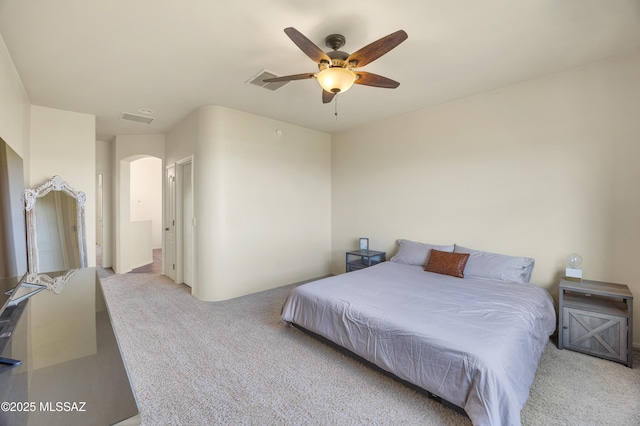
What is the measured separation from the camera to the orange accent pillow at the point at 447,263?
334 centimetres

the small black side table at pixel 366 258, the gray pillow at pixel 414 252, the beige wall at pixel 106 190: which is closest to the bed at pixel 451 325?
the gray pillow at pixel 414 252

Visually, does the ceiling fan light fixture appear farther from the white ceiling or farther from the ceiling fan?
the white ceiling

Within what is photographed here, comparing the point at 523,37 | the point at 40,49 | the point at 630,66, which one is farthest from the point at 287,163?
the point at 630,66

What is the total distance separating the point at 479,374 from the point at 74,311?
88.2 inches

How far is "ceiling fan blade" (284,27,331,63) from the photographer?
1.79 m

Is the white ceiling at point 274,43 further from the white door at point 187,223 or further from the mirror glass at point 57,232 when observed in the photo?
the white door at point 187,223

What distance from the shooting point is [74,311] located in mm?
1475

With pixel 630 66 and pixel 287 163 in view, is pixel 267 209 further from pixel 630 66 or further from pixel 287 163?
pixel 630 66

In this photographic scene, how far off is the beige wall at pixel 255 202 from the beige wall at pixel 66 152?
122 centimetres

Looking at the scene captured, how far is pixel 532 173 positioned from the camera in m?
3.20

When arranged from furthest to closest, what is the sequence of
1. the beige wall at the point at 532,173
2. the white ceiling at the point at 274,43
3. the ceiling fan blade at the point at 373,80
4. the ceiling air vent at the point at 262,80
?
the ceiling air vent at the point at 262,80, the beige wall at the point at 532,173, the ceiling fan blade at the point at 373,80, the white ceiling at the point at 274,43

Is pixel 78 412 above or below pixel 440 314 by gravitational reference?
above

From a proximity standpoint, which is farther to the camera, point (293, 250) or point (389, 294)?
point (293, 250)

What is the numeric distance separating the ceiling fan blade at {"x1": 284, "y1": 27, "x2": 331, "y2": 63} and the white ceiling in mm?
293
